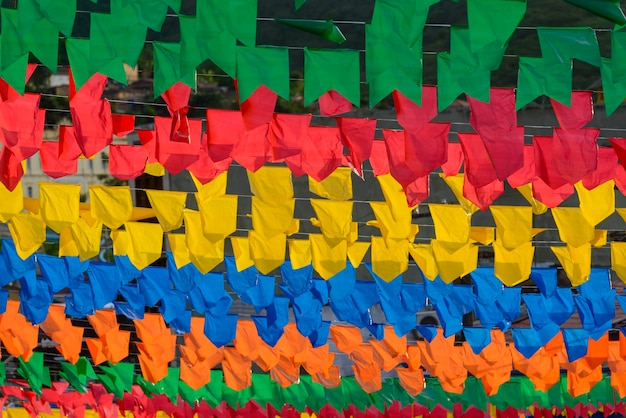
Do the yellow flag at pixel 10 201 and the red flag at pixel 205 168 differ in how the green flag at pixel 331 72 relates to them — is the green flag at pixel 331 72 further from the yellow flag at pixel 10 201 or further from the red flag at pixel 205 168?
A: the yellow flag at pixel 10 201

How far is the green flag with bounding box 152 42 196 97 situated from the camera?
13.6 ft

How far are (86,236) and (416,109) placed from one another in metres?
1.92

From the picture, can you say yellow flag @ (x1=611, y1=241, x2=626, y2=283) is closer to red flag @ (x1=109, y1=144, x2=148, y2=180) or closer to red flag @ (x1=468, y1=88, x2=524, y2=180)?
red flag @ (x1=468, y1=88, x2=524, y2=180)

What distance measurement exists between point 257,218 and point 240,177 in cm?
816

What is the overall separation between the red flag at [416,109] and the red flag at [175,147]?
91 centimetres

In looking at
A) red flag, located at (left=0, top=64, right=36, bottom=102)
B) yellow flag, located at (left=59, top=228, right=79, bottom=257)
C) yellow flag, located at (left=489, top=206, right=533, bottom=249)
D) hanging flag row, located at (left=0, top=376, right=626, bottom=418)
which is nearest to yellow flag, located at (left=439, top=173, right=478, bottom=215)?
yellow flag, located at (left=489, top=206, right=533, bottom=249)

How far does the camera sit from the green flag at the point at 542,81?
4070mm

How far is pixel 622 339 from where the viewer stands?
5.81 metres

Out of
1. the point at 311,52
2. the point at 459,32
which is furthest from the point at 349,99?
the point at 459,32

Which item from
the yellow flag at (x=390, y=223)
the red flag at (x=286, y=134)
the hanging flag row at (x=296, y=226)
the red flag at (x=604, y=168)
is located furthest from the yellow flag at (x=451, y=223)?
the red flag at (x=286, y=134)

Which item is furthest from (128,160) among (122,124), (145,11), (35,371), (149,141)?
(35,371)

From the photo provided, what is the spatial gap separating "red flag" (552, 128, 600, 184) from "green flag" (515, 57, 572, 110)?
1.08 feet

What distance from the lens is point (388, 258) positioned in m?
5.23

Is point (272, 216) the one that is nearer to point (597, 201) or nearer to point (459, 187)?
point (459, 187)
